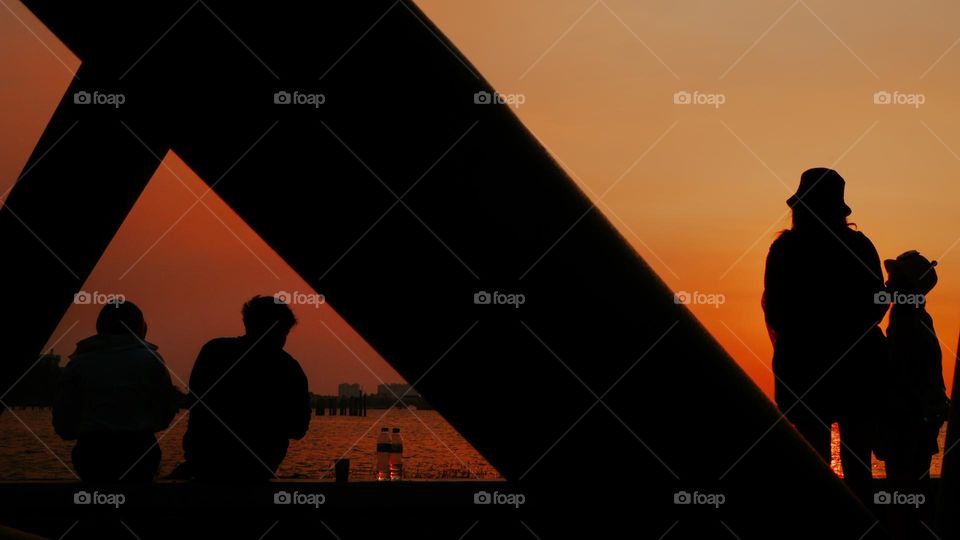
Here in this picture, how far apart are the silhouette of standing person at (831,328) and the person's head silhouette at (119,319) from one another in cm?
368

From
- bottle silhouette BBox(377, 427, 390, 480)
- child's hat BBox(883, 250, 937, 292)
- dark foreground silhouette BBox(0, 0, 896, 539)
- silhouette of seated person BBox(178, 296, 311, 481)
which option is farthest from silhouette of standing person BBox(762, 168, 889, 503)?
bottle silhouette BBox(377, 427, 390, 480)

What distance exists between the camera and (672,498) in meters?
0.93

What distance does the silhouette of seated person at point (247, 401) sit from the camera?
18.8ft

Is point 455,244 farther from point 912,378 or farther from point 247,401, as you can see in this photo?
point 912,378

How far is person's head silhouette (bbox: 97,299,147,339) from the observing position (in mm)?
5977

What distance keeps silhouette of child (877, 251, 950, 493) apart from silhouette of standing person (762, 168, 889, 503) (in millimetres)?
701

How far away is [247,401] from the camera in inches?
229

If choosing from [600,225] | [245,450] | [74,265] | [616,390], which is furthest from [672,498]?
[245,450]

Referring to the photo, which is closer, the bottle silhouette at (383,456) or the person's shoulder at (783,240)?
the person's shoulder at (783,240)

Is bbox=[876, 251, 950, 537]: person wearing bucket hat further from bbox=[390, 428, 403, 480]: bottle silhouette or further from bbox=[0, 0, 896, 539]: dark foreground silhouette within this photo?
bbox=[0, 0, 896, 539]: dark foreground silhouette

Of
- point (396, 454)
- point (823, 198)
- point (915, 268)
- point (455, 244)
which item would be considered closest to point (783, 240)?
point (823, 198)

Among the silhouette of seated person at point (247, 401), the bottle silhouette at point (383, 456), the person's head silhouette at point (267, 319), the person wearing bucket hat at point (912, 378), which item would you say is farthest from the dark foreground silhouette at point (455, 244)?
the bottle silhouette at point (383, 456)

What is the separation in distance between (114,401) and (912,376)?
15.6 ft

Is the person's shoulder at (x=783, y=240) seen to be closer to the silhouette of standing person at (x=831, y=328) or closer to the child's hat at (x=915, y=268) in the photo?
the silhouette of standing person at (x=831, y=328)
